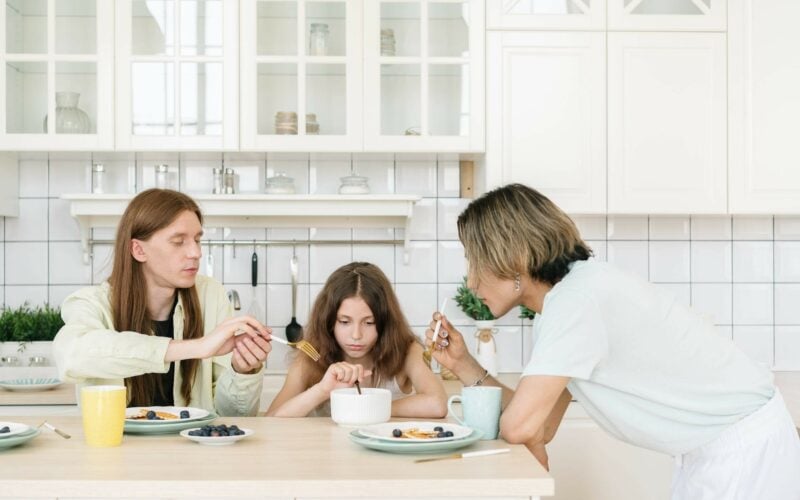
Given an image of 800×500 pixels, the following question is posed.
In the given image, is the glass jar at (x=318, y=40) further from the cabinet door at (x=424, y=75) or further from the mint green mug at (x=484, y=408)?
the mint green mug at (x=484, y=408)

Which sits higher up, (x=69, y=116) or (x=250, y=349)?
(x=69, y=116)

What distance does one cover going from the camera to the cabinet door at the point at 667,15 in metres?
3.08

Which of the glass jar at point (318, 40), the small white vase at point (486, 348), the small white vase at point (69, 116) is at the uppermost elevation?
the glass jar at point (318, 40)

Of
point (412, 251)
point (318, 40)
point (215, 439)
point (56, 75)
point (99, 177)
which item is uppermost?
point (318, 40)

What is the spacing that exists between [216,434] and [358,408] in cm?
29

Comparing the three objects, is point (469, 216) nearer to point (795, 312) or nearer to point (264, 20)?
point (264, 20)

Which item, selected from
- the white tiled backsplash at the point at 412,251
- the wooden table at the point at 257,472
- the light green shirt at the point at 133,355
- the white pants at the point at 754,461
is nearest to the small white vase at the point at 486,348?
the white tiled backsplash at the point at 412,251

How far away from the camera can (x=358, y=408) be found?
69.2 inches

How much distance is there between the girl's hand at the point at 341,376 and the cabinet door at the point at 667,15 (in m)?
1.68

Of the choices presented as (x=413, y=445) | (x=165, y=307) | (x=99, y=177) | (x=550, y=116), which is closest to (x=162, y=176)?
(x=99, y=177)

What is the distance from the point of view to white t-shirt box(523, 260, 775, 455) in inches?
64.0

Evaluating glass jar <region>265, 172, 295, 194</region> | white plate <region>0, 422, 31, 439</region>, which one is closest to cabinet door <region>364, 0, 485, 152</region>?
glass jar <region>265, 172, 295, 194</region>

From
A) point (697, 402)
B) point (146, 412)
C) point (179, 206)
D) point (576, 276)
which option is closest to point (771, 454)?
point (697, 402)

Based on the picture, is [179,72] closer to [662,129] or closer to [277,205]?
[277,205]
